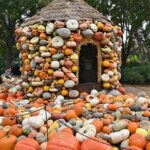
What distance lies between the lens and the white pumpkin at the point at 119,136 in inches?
239

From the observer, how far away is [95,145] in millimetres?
5562

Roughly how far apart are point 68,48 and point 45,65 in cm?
76

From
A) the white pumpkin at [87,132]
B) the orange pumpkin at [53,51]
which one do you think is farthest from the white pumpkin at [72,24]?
the white pumpkin at [87,132]

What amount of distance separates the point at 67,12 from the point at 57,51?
1.20 m

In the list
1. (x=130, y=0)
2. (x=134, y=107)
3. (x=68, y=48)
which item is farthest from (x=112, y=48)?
(x=130, y=0)

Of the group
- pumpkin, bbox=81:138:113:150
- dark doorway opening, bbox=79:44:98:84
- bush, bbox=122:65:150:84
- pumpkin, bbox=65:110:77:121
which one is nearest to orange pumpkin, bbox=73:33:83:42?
dark doorway opening, bbox=79:44:98:84

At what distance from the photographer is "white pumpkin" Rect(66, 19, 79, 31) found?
30.0 feet

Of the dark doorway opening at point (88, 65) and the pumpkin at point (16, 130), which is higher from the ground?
the dark doorway opening at point (88, 65)

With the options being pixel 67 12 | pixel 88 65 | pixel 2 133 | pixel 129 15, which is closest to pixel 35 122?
pixel 2 133

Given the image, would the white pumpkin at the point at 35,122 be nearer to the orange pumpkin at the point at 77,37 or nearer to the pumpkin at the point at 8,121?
the pumpkin at the point at 8,121

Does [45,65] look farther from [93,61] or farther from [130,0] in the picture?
[130,0]

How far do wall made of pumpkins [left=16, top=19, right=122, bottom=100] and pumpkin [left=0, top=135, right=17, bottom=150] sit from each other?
325 cm

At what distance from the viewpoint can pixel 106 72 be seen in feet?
32.9

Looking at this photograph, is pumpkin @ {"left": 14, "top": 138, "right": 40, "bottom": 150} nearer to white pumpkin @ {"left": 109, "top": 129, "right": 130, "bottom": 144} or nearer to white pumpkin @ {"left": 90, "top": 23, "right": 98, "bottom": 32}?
white pumpkin @ {"left": 109, "top": 129, "right": 130, "bottom": 144}
